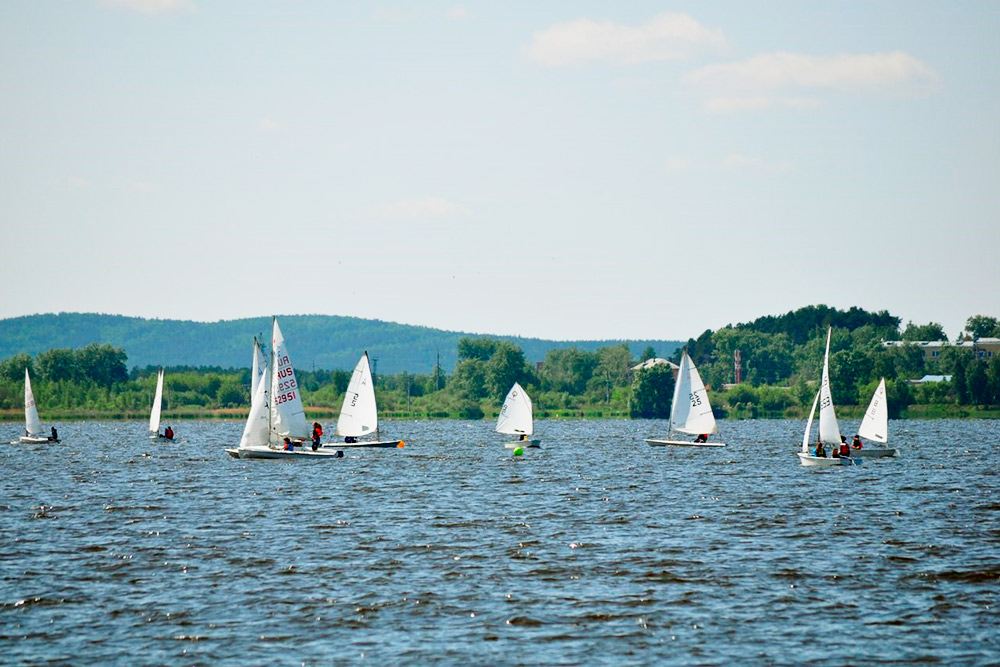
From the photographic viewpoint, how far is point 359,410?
10106 cm

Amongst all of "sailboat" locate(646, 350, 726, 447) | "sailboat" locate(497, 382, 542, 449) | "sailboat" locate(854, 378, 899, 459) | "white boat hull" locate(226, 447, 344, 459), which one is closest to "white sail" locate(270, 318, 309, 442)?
"white boat hull" locate(226, 447, 344, 459)

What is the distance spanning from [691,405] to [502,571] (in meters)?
69.6

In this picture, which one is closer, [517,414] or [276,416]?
[276,416]

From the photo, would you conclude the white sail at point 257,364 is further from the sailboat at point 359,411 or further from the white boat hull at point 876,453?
the white boat hull at point 876,453

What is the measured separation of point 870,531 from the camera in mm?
48406


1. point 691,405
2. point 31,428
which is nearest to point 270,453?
→ point 691,405

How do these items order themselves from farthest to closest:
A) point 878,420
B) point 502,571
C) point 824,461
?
point 878,420
point 824,461
point 502,571

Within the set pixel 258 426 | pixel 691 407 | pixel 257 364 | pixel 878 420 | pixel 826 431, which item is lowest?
pixel 258 426

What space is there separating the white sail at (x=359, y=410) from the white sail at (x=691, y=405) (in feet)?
80.5

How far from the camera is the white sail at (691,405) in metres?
105

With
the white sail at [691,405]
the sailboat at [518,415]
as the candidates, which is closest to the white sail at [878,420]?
the white sail at [691,405]

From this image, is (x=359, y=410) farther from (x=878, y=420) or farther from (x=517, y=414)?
(x=878, y=420)

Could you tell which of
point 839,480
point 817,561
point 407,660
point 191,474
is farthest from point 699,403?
point 407,660

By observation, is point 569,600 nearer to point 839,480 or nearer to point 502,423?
point 839,480
